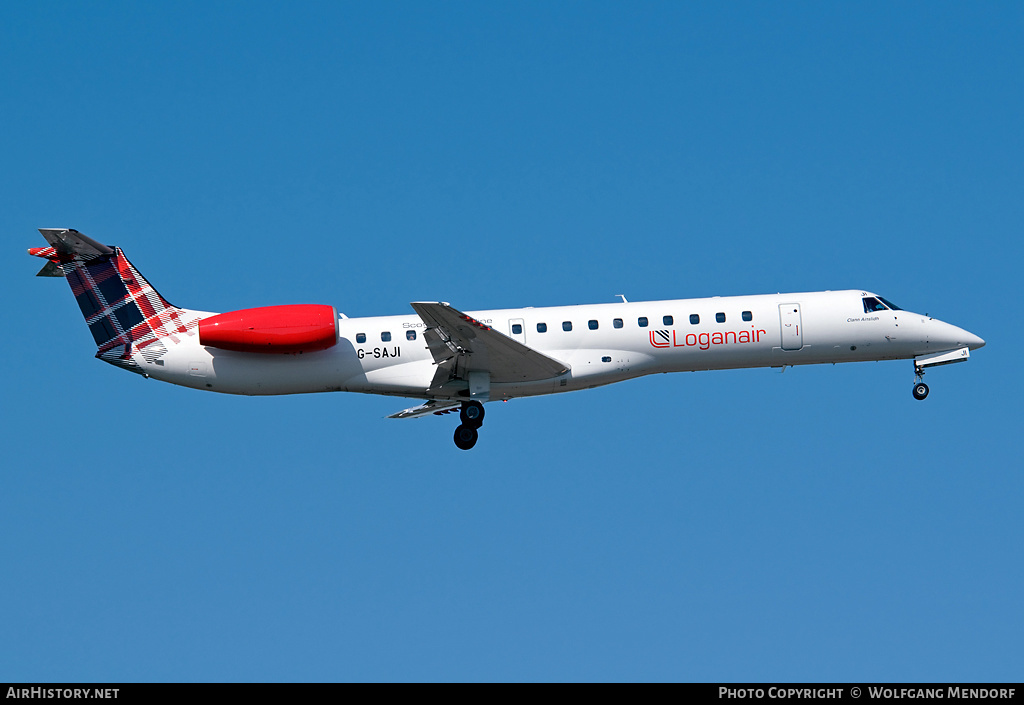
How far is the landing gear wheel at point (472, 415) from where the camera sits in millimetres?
27938

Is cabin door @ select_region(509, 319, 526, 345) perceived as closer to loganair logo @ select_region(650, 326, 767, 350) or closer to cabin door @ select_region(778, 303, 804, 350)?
loganair logo @ select_region(650, 326, 767, 350)

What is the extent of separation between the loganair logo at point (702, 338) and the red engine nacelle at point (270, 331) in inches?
319

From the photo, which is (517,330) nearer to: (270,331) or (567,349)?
(567,349)

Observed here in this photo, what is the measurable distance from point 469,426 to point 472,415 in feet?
0.93

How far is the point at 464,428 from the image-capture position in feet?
91.6

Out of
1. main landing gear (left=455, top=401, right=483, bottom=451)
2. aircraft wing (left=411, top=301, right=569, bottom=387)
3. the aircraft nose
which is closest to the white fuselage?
aircraft wing (left=411, top=301, right=569, bottom=387)

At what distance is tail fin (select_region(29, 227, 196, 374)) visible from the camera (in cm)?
2809

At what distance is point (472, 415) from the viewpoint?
27.9 meters

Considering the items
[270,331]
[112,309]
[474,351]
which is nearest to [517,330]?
[474,351]

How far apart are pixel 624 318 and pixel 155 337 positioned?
11.7 meters

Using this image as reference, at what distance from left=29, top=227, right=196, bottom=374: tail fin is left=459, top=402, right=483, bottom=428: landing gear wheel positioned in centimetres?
718
